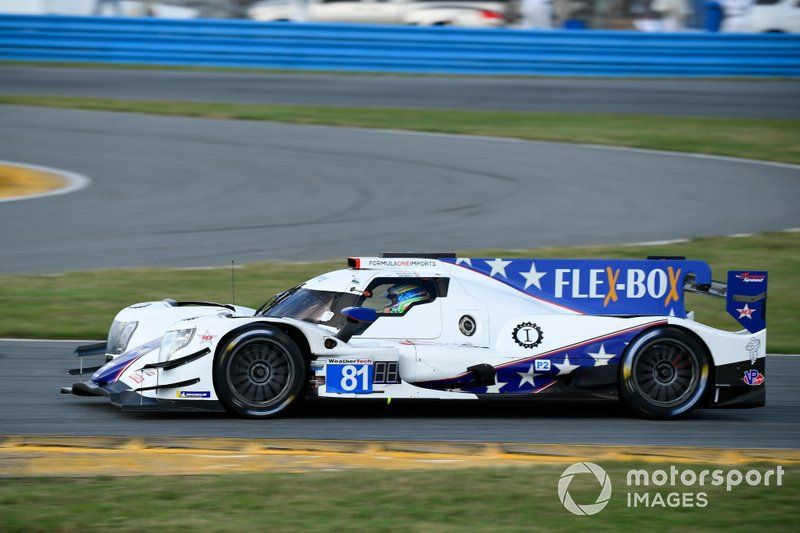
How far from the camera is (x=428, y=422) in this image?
8.67 m

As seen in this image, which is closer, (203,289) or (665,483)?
(665,483)

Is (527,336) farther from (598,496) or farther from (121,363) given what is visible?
(121,363)

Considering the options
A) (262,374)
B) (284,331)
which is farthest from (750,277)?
(262,374)

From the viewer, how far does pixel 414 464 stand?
7281 mm

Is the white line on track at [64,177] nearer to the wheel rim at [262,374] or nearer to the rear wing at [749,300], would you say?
the wheel rim at [262,374]

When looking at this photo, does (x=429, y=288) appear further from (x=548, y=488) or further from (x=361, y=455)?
(x=548, y=488)

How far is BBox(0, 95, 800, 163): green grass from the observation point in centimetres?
2381

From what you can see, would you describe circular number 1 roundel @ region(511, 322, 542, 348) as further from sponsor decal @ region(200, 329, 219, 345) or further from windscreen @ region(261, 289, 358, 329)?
sponsor decal @ region(200, 329, 219, 345)

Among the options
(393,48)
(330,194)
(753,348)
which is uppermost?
(393,48)

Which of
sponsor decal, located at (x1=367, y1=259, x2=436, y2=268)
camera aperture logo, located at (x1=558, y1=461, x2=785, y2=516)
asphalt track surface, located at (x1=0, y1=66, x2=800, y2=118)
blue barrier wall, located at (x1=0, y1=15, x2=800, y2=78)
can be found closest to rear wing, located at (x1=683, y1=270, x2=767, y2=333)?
camera aperture logo, located at (x1=558, y1=461, x2=785, y2=516)

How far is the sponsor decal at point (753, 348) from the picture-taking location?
9031 millimetres

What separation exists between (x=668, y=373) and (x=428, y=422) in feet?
6.08

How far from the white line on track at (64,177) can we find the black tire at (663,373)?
1241 cm

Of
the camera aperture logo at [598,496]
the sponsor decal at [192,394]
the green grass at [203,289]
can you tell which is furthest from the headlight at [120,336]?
the camera aperture logo at [598,496]
